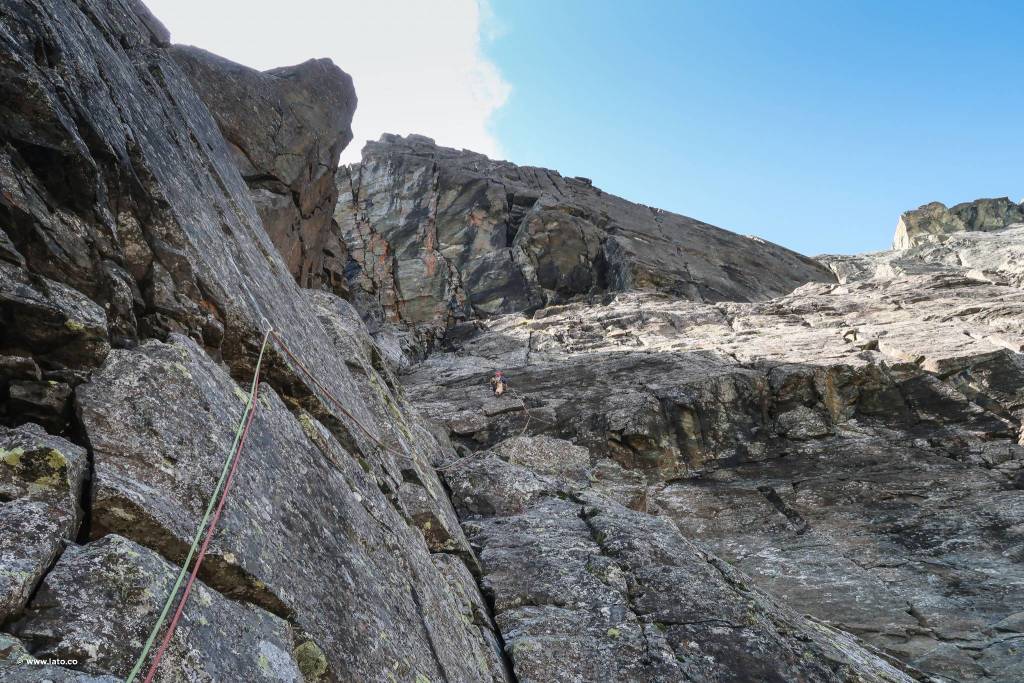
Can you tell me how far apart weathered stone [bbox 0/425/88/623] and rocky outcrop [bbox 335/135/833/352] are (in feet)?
128

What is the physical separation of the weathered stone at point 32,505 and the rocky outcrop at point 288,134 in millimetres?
25862

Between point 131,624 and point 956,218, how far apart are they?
110m

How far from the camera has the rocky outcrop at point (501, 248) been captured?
2105 inches

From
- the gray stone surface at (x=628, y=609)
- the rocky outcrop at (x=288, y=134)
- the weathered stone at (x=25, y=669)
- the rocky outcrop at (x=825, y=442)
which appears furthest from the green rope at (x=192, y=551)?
the rocky outcrop at (x=288, y=134)

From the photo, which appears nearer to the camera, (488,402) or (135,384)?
(135,384)

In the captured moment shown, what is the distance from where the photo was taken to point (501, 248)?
5862cm

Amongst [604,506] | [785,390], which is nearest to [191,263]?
[604,506]

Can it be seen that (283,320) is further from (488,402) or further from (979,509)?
(979,509)

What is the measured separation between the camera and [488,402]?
28938 millimetres

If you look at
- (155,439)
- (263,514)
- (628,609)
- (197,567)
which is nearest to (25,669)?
(197,567)

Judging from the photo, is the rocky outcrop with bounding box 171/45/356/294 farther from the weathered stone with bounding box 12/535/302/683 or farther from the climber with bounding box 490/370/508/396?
the weathered stone with bounding box 12/535/302/683

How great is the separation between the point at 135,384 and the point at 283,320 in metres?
4.97

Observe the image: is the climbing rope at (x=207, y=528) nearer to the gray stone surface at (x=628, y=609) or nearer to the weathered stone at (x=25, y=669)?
the weathered stone at (x=25, y=669)

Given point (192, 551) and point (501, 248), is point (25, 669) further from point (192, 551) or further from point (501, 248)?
point (501, 248)
